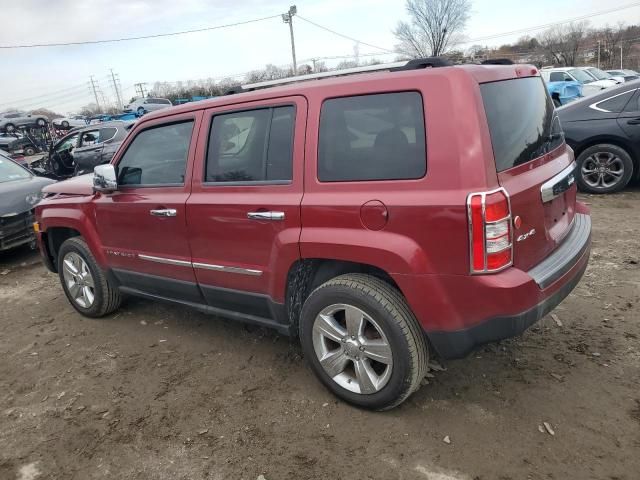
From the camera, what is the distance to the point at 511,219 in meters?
2.35

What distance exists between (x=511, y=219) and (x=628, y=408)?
1.31 metres

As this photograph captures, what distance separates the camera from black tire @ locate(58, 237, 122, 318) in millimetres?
4355

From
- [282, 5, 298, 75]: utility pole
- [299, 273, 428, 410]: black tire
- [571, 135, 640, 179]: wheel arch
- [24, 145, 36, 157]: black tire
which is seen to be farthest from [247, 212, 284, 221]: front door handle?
[282, 5, 298, 75]: utility pole

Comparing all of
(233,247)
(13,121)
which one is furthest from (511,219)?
(13,121)

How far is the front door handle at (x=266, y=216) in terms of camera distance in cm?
288

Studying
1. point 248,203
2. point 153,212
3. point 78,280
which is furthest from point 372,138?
point 78,280

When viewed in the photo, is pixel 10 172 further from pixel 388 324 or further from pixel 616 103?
pixel 616 103

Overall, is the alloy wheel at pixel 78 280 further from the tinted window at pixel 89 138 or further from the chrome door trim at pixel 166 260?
the tinted window at pixel 89 138

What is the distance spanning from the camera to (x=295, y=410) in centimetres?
296

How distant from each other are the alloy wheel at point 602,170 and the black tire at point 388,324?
18.7 feet

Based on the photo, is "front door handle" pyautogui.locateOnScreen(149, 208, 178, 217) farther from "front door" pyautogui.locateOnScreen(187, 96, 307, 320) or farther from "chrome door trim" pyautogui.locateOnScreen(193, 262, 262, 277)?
"chrome door trim" pyautogui.locateOnScreen(193, 262, 262, 277)

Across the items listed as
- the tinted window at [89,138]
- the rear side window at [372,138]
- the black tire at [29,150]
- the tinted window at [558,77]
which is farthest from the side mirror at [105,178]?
the black tire at [29,150]

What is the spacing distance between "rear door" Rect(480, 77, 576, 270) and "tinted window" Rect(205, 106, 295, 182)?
3.75 ft

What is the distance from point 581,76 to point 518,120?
18.4 m
